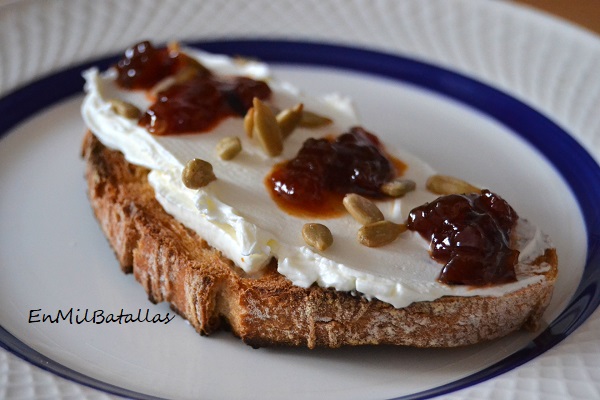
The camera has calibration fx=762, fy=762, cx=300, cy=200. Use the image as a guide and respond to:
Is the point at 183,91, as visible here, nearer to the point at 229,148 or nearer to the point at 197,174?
the point at 229,148

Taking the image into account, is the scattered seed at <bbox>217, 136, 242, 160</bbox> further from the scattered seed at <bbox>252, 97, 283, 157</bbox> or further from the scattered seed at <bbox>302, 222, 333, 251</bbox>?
the scattered seed at <bbox>302, 222, 333, 251</bbox>

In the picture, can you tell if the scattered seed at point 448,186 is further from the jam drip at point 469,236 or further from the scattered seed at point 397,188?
the jam drip at point 469,236

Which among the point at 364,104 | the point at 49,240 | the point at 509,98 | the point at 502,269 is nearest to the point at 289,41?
the point at 364,104

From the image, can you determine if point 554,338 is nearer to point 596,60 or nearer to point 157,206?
point 157,206

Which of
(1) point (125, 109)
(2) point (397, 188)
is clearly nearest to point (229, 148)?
(1) point (125, 109)

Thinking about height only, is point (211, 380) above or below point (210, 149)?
below

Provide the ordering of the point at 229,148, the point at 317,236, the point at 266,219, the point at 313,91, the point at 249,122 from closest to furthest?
the point at 317,236
the point at 266,219
the point at 229,148
the point at 249,122
the point at 313,91

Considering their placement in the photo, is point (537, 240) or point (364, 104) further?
point (364, 104)
